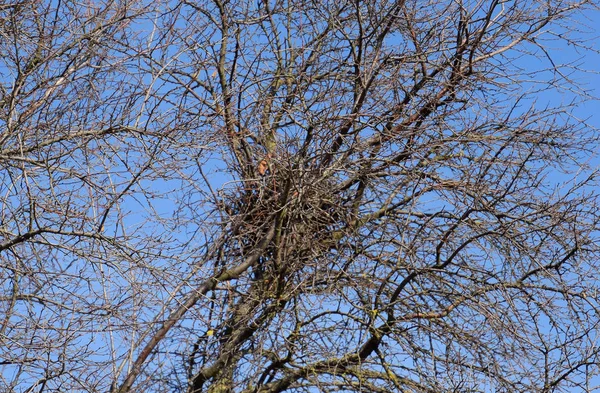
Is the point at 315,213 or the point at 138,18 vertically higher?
the point at 138,18

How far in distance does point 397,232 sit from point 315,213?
87 cm

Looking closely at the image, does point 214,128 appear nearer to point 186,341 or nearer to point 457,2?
point 186,341

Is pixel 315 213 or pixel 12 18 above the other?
pixel 12 18

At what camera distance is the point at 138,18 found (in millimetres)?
7152

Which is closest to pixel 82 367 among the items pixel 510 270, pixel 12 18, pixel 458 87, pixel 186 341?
pixel 186 341

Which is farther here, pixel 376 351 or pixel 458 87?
pixel 458 87

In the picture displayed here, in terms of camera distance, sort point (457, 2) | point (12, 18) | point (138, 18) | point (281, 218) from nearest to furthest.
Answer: point (12, 18) → point (138, 18) → point (281, 218) → point (457, 2)

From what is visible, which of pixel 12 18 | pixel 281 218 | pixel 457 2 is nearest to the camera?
pixel 12 18

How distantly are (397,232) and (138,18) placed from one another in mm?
3066

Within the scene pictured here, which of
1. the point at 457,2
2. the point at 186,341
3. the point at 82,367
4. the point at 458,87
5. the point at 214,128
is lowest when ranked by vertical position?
the point at 82,367

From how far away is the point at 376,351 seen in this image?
7.44 metres

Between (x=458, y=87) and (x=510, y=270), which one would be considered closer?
(x=510, y=270)

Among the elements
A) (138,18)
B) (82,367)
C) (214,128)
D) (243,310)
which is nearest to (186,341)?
(243,310)

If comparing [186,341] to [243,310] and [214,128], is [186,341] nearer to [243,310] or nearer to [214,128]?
[243,310]
